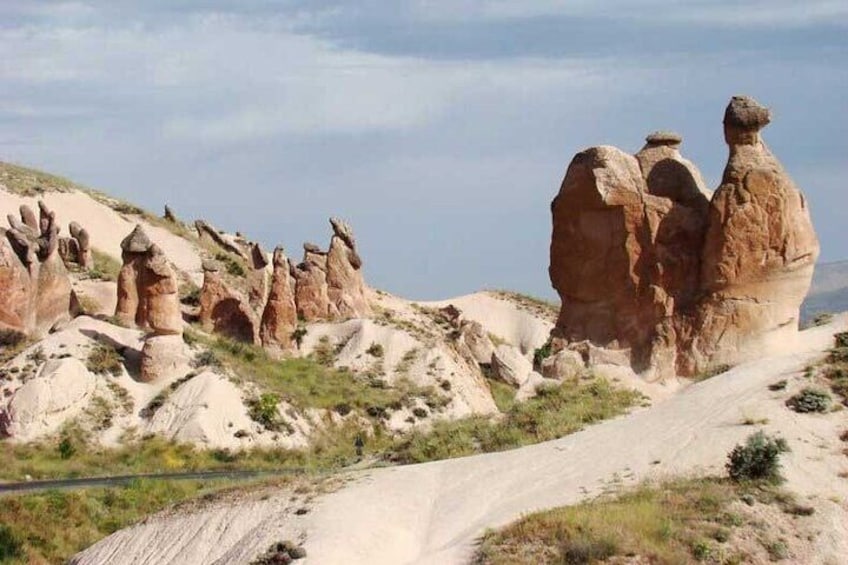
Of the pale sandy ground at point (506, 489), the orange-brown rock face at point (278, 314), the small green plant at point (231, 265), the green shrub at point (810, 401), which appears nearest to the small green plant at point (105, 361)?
the orange-brown rock face at point (278, 314)

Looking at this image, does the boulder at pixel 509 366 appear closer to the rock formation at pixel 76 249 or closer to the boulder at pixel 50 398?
the rock formation at pixel 76 249

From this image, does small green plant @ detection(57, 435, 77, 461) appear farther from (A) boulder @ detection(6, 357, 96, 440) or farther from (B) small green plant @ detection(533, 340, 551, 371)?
(B) small green plant @ detection(533, 340, 551, 371)

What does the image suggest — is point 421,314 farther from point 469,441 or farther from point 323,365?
point 469,441

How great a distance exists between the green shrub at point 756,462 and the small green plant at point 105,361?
30.2m

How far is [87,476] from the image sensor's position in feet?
136

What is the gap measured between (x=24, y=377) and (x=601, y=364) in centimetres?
2322

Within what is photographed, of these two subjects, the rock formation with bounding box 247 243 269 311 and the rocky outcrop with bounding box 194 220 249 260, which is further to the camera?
the rocky outcrop with bounding box 194 220 249 260

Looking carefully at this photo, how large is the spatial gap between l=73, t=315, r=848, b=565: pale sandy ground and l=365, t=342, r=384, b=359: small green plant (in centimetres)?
3438

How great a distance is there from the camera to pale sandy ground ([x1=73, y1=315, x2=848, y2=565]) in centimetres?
2312

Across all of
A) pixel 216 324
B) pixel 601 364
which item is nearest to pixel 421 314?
pixel 216 324

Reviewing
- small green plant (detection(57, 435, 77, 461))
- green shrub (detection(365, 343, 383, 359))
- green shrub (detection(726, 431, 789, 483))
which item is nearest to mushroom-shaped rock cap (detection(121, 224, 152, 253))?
small green plant (detection(57, 435, 77, 461))

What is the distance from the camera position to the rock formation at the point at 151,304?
169ft

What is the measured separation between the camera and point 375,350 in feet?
205

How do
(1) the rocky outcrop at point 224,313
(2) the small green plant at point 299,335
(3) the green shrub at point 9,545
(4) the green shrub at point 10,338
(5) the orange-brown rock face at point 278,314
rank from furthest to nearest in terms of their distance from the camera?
(2) the small green plant at point 299,335, (5) the orange-brown rock face at point 278,314, (1) the rocky outcrop at point 224,313, (4) the green shrub at point 10,338, (3) the green shrub at point 9,545
